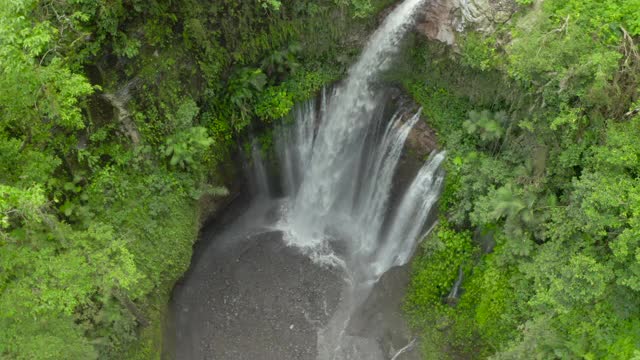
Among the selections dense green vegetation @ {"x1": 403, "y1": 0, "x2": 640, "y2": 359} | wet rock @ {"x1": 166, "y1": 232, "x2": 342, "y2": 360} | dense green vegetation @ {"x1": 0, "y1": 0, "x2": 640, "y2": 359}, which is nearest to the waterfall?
dense green vegetation @ {"x1": 0, "y1": 0, "x2": 640, "y2": 359}

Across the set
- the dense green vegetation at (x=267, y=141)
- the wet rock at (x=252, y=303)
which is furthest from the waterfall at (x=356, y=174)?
the wet rock at (x=252, y=303)

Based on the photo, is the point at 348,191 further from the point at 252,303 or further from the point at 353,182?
the point at 252,303

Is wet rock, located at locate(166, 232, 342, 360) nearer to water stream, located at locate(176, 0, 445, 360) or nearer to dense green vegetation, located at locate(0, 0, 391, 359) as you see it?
water stream, located at locate(176, 0, 445, 360)

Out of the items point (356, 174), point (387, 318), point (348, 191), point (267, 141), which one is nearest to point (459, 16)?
point (356, 174)

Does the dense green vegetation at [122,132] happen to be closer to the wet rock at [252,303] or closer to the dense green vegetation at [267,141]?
the dense green vegetation at [267,141]

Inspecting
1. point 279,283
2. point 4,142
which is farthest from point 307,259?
point 4,142
